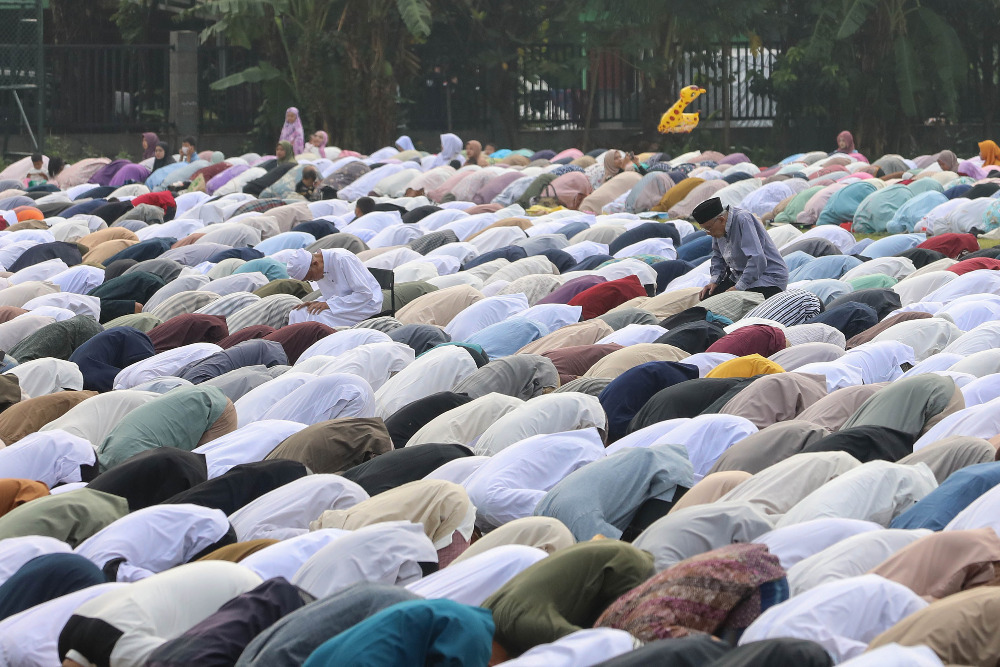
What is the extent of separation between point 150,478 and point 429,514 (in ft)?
4.51

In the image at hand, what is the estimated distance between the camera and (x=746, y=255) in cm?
781

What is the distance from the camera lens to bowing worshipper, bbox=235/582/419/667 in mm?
3721

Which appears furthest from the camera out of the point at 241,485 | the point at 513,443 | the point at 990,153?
the point at 990,153

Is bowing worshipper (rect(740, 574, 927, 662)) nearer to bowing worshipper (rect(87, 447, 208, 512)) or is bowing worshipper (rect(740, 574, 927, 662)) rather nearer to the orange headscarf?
bowing worshipper (rect(87, 447, 208, 512))

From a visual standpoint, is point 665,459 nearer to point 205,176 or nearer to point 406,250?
point 406,250

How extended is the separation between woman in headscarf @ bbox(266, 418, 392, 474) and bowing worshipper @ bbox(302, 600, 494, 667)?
226cm

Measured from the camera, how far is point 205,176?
15547 mm

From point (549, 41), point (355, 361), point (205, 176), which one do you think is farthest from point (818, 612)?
point (549, 41)

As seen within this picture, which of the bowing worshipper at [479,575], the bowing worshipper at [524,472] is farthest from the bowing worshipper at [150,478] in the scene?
the bowing worshipper at [479,575]

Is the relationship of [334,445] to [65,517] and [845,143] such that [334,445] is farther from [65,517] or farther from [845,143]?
[845,143]

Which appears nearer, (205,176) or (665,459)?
(665,459)

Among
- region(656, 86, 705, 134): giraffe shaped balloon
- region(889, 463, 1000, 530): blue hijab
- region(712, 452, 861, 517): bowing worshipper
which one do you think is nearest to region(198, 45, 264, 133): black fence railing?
region(656, 86, 705, 134): giraffe shaped balloon

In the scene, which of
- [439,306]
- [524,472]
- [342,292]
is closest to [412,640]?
[524,472]

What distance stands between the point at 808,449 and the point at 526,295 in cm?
392
